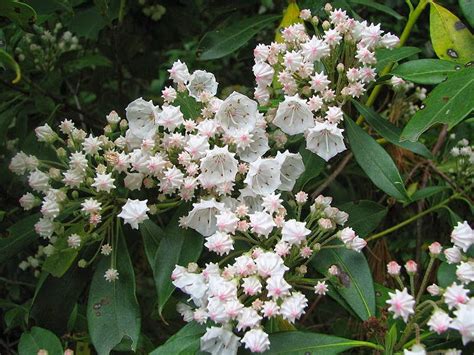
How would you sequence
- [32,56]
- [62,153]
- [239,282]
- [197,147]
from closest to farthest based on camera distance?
1. [239,282]
2. [197,147]
3. [62,153]
4. [32,56]

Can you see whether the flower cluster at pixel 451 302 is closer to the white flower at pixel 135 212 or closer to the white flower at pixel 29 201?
the white flower at pixel 135 212

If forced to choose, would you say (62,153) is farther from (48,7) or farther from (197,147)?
(48,7)

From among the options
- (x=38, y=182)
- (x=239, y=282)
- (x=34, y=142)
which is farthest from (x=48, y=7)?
(x=239, y=282)

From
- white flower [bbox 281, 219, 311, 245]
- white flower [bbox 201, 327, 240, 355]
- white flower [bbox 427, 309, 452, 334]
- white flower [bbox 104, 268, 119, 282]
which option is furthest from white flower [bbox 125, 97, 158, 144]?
white flower [bbox 427, 309, 452, 334]

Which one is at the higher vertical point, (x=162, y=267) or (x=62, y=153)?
(x=62, y=153)

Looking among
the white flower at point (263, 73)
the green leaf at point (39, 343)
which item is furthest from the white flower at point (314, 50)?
the green leaf at point (39, 343)

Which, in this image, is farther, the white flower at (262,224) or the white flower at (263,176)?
the white flower at (263,176)
